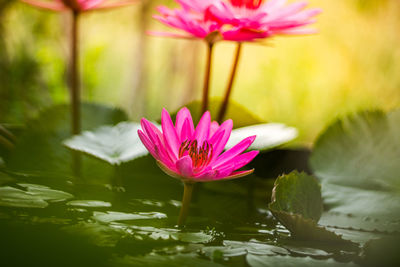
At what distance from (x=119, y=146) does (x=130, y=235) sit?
0.15 meters

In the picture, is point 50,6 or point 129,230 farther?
point 50,6

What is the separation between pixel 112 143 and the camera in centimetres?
44

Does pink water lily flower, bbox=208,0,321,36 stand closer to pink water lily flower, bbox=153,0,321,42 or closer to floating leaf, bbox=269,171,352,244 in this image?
pink water lily flower, bbox=153,0,321,42

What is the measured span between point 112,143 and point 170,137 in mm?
153

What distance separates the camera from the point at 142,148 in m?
0.41

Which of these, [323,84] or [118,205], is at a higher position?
[323,84]

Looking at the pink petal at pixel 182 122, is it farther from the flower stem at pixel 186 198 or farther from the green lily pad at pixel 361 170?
the green lily pad at pixel 361 170

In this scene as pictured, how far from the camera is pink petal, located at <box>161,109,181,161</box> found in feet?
1.00

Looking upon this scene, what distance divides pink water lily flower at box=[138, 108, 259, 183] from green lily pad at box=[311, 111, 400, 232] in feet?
0.63

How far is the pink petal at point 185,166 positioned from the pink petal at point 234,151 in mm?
31

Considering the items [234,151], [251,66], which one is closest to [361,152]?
[234,151]

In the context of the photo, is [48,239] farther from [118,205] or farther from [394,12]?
[394,12]

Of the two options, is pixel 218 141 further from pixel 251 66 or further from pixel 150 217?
pixel 251 66

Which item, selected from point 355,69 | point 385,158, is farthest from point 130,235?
point 355,69
